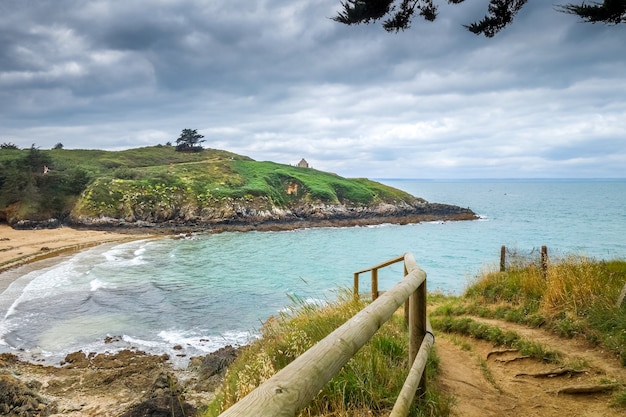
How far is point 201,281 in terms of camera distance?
2611cm

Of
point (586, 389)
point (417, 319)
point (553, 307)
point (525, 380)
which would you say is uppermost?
point (417, 319)

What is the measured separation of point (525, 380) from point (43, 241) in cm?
4328

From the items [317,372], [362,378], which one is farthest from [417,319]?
[317,372]

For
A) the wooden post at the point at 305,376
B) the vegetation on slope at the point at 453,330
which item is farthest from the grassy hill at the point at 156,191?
the wooden post at the point at 305,376

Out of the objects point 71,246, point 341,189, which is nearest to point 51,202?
point 71,246

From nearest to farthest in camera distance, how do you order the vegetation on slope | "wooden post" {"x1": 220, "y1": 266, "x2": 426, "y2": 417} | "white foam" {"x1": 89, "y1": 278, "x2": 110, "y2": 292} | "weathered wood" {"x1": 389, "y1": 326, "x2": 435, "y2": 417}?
1. "wooden post" {"x1": 220, "y1": 266, "x2": 426, "y2": 417}
2. "weathered wood" {"x1": 389, "y1": 326, "x2": 435, "y2": 417}
3. the vegetation on slope
4. "white foam" {"x1": 89, "y1": 278, "x2": 110, "y2": 292}

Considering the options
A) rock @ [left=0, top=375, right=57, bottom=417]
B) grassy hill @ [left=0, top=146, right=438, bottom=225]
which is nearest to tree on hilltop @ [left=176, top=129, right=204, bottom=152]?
grassy hill @ [left=0, top=146, right=438, bottom=225]

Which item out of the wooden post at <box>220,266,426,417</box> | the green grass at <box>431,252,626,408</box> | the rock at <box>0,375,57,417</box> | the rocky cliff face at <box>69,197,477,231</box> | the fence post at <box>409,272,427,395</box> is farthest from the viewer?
the rocky cliff face at <box>69,197,477,231</box>

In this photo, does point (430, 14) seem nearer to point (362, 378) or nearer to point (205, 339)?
point (362, 378)

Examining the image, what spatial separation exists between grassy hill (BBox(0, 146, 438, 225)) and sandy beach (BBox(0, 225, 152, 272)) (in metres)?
5.65

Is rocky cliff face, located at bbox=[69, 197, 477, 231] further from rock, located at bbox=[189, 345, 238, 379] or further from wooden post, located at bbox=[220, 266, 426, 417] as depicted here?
wooden post, located at bbox=[220, 266, 426, 417]

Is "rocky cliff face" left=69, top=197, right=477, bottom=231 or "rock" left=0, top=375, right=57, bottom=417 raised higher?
"rocky cliff face" left=69, top=197, right=477, bottom=231

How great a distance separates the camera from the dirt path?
4.68 metres

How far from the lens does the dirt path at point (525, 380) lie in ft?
15.4
